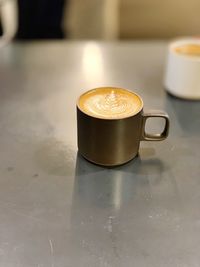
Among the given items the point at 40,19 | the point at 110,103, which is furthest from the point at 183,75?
the point at 40,19

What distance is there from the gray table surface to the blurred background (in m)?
0.62

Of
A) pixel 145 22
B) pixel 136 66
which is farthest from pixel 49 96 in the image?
pixel 145 22

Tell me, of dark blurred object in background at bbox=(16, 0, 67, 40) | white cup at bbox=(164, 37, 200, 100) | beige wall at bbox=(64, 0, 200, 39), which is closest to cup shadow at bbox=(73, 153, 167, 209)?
white cup at bbox=(164, 37, 200, 100)

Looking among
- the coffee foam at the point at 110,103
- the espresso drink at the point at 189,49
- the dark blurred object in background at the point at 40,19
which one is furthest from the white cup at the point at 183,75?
the dark blurred object in background at the point at 40,19

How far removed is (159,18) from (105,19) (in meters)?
0.28

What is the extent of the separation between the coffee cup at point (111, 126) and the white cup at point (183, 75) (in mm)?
210

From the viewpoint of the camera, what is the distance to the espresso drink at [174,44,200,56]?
0.86 m

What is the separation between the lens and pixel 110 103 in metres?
0.64

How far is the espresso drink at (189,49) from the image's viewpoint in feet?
2.81

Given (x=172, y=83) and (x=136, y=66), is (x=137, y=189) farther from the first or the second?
(x=136, y=66)

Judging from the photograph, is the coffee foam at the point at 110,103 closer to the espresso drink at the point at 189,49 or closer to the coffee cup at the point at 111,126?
the coffee cup at the point at 111,126

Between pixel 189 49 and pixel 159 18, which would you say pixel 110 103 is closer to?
pixel 189 49

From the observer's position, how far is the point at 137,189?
0.60 metres

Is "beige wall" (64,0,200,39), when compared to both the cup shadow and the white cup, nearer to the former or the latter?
the white cup
